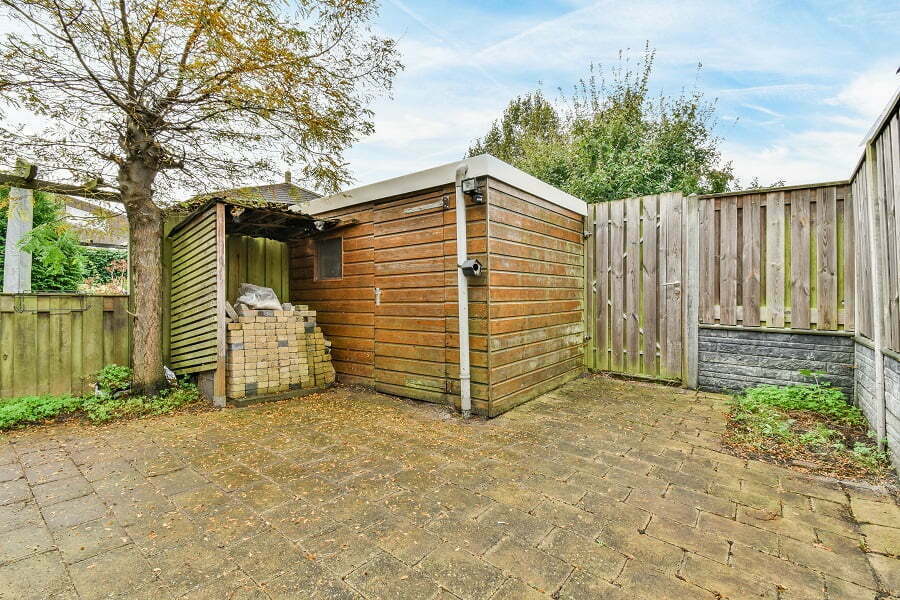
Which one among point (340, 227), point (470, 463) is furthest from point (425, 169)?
point (470, 463)

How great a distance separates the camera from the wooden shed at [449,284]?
354cm

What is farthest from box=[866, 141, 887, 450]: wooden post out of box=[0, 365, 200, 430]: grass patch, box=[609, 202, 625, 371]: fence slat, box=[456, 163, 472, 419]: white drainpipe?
box=[0, 365, 200, 430]: grass patch

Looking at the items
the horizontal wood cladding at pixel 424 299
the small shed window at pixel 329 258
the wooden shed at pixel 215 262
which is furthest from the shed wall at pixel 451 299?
the wooden shed at pixel 215 262

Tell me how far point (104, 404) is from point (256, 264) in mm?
2186

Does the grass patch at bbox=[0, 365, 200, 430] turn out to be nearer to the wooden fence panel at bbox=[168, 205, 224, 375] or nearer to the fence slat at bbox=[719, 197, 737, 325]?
the wooden fence panel at bbox=[168, 205, 224, 375]

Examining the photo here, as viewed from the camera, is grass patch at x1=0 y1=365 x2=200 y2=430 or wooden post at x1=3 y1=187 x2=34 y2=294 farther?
wooden post at x1=3 y1=187 x2=34 y2=294

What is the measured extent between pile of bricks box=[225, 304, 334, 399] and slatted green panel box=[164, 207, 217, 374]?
Result: 0.24m

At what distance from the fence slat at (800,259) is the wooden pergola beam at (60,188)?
22.5ft

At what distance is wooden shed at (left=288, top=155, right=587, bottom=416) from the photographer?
11.6 ft

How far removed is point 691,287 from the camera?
4379 mm

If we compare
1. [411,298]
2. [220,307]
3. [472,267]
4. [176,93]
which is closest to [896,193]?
[472,267]

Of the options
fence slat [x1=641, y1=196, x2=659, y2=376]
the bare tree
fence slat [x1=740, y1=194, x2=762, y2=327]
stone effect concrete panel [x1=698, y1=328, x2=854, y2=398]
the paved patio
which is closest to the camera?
the paved patio

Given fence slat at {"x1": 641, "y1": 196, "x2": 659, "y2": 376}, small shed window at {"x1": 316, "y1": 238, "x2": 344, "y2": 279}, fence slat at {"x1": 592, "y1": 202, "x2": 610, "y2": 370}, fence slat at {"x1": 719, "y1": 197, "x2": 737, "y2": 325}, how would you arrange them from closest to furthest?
fence slat at {"x1": 719, "y1": 197, "x2": 737, "y2": 325}
fence slat at {"x1": 641, "y1": 196, "x2": 659, "y2": 376}
small shed window at {"x1": 316, "y1": 238, "x2": 344, "y2": 279}
fence slat at {"x1": 592, "y1": 202, "x2": 610, "y2": 370}

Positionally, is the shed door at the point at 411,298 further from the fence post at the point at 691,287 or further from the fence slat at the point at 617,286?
the fence post at the point at 691,287
